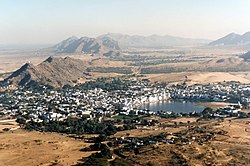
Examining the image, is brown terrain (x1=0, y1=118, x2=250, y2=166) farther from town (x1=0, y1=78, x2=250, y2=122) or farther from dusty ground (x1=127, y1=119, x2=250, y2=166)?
town (x1=0, y1=78, x2=250, y2=122)

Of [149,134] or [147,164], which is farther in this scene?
[149,134]

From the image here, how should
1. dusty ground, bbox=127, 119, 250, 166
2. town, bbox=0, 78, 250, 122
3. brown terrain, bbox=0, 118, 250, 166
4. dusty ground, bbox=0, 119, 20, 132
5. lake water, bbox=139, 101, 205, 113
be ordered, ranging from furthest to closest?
lake water, bbox=139, 101, 205, 113 → town, bbox=0, 78, 250, 122 → dusty ground, bbox=0, 119, 20, 132 → brown terrain, bbox=0, 118, 250, 166 → dusty ground, bbox=127, 119, 250, 166

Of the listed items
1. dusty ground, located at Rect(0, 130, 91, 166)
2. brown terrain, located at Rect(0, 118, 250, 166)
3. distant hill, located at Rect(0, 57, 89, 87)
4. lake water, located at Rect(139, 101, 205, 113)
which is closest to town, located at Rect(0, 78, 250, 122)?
lake water, located at Rect(139, 101, 205, 113)

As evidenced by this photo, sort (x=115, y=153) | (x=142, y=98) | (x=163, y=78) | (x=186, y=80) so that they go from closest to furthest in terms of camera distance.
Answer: (x=115, y=153), (x=142, y=98), (x=186, y=80), (x=163, y=78)

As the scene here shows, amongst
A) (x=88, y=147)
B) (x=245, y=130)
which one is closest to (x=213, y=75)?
(x=245, y=130)

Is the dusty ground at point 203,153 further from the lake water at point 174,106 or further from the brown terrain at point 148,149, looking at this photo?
the lake water at point 174,106

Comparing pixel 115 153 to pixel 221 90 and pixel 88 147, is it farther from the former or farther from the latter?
pixel 221 90

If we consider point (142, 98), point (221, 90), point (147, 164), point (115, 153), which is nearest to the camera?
point (147, 164)
